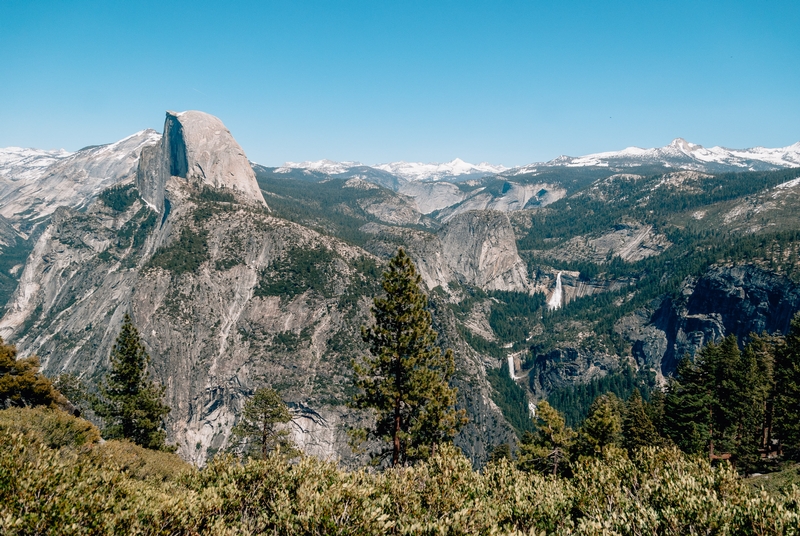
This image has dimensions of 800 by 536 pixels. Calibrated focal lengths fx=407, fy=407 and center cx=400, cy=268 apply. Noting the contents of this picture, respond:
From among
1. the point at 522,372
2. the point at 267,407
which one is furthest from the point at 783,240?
the point at 267,407

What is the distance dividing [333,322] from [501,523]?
378ft

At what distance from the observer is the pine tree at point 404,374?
86.2ft

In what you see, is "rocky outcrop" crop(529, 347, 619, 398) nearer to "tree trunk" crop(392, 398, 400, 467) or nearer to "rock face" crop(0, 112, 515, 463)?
"rock face" crop(0, 112, 515, 463)

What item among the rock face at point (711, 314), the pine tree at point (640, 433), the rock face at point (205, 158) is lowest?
the rock face at point (711, 314)

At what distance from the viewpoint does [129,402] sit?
39.2 meters

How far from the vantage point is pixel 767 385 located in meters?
46.6

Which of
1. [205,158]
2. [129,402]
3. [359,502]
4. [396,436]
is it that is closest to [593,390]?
[396,436]

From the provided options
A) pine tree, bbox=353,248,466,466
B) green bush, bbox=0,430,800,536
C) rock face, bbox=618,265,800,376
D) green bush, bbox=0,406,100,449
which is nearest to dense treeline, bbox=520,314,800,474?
pine tree, bbox=353,248,466,466

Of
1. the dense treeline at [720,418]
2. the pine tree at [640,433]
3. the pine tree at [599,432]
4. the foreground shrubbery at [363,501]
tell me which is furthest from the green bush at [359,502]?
the pine tree at [640,433]

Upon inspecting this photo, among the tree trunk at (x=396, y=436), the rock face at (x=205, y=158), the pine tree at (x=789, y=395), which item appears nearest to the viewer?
the tree trunk at (x=396, y=436)

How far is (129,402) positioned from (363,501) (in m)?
37.0

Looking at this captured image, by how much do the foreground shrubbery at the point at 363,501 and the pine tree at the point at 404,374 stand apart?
8.86 metres

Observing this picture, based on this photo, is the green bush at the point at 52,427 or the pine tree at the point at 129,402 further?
the pine tree at the point at 129,402

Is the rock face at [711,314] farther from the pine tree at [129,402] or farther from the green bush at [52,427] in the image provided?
the green bush at [52,427]
